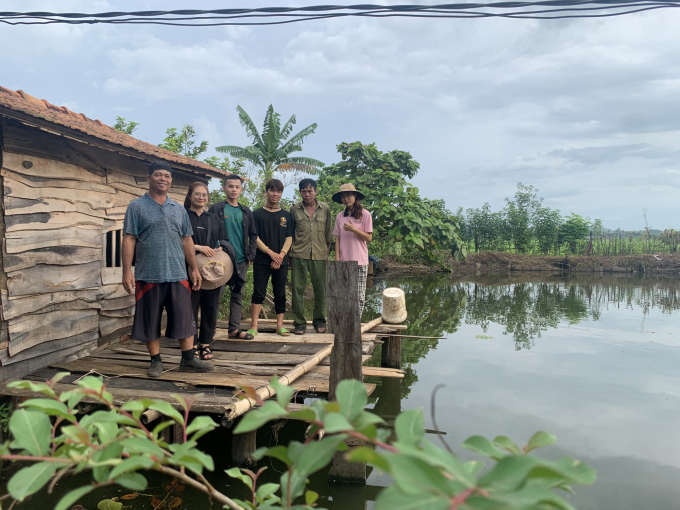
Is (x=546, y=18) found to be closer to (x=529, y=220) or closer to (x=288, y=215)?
(x=288, y=215)

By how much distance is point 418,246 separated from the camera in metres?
14.9

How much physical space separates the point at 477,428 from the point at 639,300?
1183cm

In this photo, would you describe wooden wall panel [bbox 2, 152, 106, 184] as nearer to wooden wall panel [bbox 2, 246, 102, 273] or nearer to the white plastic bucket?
wooden wall panel [bbox 2, 246, 102, 273]

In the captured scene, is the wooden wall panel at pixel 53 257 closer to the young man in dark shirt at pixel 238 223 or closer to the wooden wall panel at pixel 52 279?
the wooden wall panel at pixel 52 279

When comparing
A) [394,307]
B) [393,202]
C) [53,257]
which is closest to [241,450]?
[53,257]

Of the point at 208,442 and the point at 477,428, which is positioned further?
the point at 477,428

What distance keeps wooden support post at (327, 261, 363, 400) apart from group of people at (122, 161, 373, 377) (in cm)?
77

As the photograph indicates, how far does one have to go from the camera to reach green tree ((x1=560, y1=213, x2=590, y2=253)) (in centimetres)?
2656

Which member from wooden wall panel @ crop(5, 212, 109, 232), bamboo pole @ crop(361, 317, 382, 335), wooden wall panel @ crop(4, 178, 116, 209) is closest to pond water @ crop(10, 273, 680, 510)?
bamboo pole @ crop(361, 317, 382, 335)

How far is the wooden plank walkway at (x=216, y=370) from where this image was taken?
142 inches

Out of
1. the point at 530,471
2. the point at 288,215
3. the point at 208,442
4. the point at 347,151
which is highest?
the point at 347,151

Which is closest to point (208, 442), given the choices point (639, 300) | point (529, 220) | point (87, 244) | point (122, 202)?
point (87, 244)

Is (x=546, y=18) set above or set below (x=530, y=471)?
above

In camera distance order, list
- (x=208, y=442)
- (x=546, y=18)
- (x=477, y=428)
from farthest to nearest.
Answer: (x=477, y=428) → (x=208, y=442) → (x=546, y=18)
